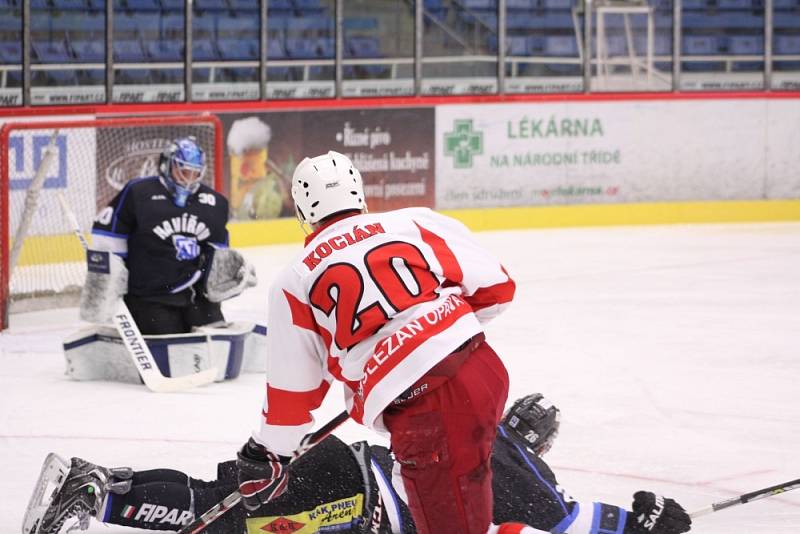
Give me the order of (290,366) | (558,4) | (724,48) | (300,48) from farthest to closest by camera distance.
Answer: (724,48)
(558,4)
(300,48)
(290,366)

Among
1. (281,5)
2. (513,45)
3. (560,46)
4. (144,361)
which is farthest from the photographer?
(560,46)

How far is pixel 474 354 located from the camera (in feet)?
8.82

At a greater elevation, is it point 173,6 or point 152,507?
point 173,6

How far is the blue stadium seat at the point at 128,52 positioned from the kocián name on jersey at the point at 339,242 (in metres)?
6.83

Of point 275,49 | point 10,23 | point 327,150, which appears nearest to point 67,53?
point 10,23

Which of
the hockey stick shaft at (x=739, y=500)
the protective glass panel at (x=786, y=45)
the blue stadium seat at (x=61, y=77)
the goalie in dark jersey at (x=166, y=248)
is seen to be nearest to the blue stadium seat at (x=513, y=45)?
the protective glass panel at (x=786, y=45)

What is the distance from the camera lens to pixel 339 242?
2658mm

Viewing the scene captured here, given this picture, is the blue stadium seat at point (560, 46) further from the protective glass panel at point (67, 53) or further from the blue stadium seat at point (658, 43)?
the protective glass panel at point (67, 53)

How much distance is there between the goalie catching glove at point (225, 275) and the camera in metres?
5.23

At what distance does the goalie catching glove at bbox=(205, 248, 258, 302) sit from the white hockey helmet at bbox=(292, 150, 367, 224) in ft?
8.20

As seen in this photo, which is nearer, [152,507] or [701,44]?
[152,507]

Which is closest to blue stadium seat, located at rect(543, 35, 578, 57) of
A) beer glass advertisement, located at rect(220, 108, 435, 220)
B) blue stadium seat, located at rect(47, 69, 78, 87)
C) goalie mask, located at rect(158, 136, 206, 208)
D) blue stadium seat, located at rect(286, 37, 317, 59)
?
beer glass advertisement, located at rect(220, 108, 435, 220)

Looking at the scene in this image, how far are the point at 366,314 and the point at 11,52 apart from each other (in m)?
6.58

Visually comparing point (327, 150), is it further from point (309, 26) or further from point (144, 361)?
point (144, 361)
